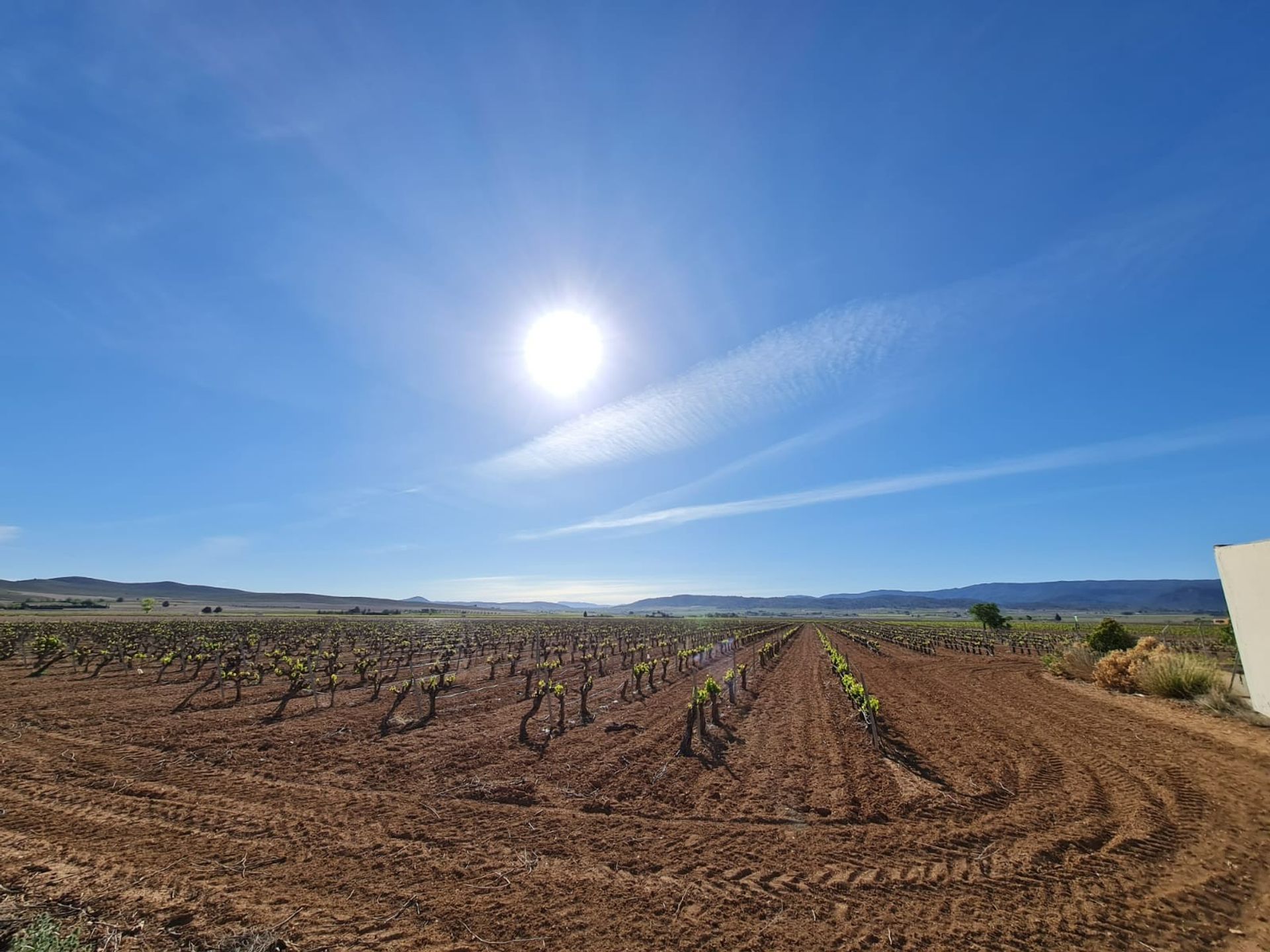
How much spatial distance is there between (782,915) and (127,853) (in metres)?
8.42

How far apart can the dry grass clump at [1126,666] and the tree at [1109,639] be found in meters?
6.85

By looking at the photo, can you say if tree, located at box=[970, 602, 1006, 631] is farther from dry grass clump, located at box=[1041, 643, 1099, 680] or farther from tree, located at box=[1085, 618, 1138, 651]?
dry grass clump, located at box=[1041, 643, 1099, 680]

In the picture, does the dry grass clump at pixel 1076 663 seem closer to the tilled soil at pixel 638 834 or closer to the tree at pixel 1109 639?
the tree at pixel 1109 639

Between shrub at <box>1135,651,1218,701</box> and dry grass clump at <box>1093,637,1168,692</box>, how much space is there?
0.29 meters

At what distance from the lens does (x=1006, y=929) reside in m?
5.76

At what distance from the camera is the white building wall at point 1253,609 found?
14.1 metres

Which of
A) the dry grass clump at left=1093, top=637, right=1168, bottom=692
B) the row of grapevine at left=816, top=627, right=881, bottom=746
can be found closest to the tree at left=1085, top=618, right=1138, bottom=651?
the dry grass clump at left=1093, top=637, right=1168, bottom=692

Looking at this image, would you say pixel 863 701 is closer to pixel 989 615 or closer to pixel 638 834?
pixel 638 834

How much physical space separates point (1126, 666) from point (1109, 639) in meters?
9.30

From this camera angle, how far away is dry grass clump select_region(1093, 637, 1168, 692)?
811 inches

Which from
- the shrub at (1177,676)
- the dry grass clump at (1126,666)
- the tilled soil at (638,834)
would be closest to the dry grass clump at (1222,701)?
the shrub at (1177,676)

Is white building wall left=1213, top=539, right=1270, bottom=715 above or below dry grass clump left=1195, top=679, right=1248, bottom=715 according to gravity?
above

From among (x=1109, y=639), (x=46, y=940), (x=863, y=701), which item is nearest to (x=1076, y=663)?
(x=1109, y=639)

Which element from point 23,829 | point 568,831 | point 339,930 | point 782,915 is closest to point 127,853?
point 23,829
